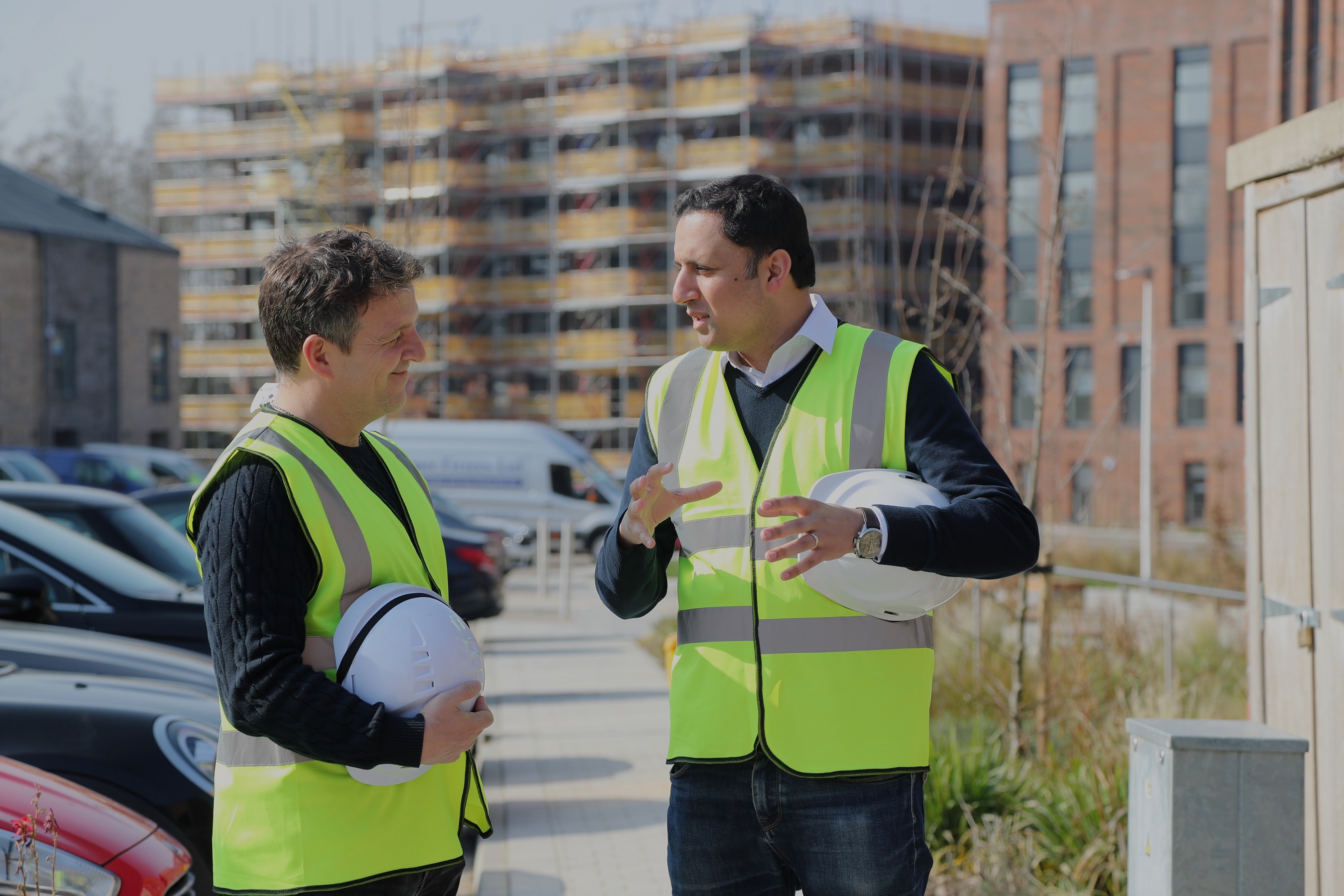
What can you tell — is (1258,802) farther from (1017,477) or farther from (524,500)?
(524,500)

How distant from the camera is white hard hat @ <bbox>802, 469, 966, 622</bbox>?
2674 mm

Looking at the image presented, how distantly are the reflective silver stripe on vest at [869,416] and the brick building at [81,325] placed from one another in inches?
1617

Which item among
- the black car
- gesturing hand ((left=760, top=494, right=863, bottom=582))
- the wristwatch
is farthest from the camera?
the black car

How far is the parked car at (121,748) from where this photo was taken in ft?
13.2

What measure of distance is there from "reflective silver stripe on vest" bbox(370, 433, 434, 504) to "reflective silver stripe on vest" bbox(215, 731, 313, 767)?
606 millimetres

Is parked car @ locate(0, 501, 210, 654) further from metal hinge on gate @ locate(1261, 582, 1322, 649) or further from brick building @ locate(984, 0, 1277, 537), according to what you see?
brick building @ locate(984, 0, 1277, 537)

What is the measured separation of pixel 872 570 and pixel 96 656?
139 inches

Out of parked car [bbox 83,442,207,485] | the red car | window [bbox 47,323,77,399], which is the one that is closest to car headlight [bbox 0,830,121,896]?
the red car

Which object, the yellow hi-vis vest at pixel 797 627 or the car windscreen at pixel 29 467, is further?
the car windscreen at pixel 29 467

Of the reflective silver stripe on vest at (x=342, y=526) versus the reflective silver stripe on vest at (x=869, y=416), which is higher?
the reflective silver stripe on vest at (x=869, y=416)

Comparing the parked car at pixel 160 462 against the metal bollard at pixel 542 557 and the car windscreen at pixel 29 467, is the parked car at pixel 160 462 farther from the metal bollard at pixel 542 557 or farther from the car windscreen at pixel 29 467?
the metal bollard at pixel 542 557

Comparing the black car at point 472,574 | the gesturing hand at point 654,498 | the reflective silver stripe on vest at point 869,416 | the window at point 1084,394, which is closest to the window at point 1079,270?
the window at point 1084,394

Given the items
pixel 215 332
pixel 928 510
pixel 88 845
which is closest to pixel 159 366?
pixel 215 332

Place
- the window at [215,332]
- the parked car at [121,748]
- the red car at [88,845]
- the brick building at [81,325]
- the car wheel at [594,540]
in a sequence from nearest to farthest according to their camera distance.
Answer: the red car at [88,845], the parked car at [121,748], the car wheel at [594,540], the brick building at [81,325], the window at [215,332]
